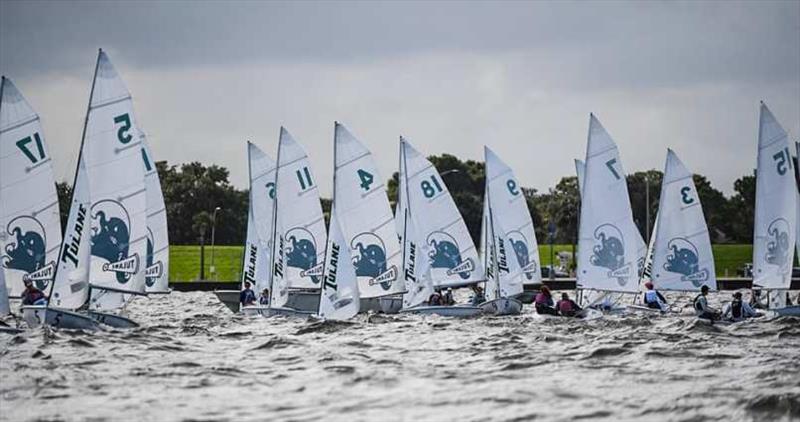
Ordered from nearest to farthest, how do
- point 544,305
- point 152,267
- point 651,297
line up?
point 544,305, point 651,297, point 152,267

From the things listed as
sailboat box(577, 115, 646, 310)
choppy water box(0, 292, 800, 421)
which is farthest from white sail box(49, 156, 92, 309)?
sailboat box(577, 115, 646, 310)

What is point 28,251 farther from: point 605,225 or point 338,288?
point 605,225

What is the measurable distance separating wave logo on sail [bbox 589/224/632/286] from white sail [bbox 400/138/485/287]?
5.48 metres

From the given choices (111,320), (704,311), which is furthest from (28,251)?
(704,311)

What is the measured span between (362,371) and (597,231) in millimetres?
20265

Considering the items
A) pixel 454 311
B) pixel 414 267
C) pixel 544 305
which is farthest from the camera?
pixel 414 267

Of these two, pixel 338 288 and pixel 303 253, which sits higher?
pixel 303 253

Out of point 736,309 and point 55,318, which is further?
point 736,309

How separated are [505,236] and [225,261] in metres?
70.2

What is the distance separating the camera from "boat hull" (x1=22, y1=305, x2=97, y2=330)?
31594mm

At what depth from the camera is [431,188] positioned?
157 feet

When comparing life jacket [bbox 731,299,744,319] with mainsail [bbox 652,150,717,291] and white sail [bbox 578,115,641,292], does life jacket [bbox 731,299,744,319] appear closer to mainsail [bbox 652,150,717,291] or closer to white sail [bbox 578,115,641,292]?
white sail [bbox 578,115,641,292]

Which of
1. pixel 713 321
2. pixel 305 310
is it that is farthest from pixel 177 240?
pixel 713 321

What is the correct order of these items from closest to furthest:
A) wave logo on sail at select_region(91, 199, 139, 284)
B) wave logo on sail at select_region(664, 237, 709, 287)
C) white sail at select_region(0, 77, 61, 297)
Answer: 1. white sail at select_region(0, 77, 61, 297)
2. wave logo on sail at select_region(91, 199, 139, 284)
3. wave logo on sail at select_region(664, 237, 709, 287)
